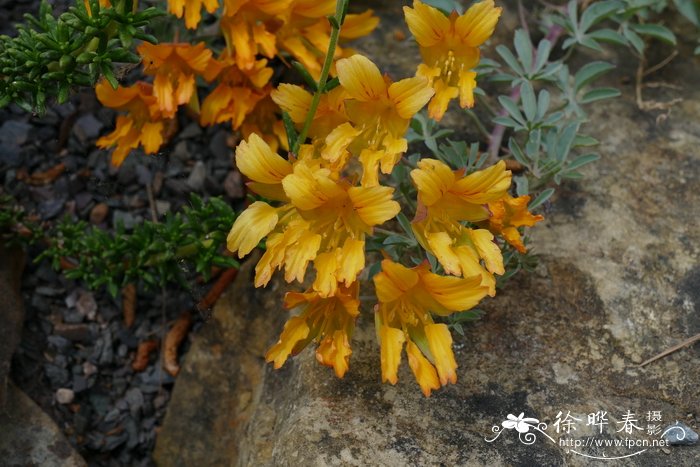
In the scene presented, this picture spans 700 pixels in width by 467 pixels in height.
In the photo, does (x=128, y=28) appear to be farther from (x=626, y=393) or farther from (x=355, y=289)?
(x=626, y=393)

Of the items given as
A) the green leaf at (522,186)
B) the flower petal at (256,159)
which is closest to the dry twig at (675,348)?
the green leaf at (522,186)

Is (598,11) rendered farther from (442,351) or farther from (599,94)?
(442,351)

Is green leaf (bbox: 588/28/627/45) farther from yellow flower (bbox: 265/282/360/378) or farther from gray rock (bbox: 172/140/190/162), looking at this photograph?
gray rock (bbox: 172/140/190/162)

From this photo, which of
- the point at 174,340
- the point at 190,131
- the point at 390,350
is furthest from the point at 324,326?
the point at 190,131

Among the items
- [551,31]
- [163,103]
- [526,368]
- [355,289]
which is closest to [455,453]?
[526,368]

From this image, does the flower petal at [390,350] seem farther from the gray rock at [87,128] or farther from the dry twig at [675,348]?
the gray rock at [87,128]

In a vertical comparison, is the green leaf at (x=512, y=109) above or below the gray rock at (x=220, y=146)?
above
